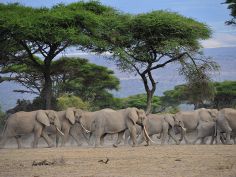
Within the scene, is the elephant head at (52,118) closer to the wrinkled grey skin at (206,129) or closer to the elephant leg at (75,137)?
the elephant leg at (75,137)

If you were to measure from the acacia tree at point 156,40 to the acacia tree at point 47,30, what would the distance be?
51.0 inches

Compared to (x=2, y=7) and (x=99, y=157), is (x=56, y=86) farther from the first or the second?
(x=99, y=157)

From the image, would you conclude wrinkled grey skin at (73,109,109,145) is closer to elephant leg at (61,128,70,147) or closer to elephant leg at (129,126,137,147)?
elephant leg at (61,128,70,147)

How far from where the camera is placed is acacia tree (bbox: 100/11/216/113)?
1432 inches

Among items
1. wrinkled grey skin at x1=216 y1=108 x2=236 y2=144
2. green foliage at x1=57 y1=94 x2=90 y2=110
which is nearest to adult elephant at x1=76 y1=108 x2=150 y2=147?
wrinkled grey skin at x1=216 y1=108 x2=236 y2=144

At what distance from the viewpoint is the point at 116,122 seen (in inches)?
995

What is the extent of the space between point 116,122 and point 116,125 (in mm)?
102

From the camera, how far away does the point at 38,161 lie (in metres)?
18.0

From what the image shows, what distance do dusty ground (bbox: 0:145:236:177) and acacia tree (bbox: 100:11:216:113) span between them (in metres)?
15.8

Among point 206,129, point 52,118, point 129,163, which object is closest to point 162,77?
point 206,129

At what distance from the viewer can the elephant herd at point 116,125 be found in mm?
25406

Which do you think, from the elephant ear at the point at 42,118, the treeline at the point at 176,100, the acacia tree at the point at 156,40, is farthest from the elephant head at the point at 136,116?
the treeline at the point at 176,100

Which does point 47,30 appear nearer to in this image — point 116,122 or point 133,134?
point 116,122

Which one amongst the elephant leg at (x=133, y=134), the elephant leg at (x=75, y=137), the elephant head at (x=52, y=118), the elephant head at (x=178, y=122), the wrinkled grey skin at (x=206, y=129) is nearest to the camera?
the elephant leg at (x=133, y=134)
